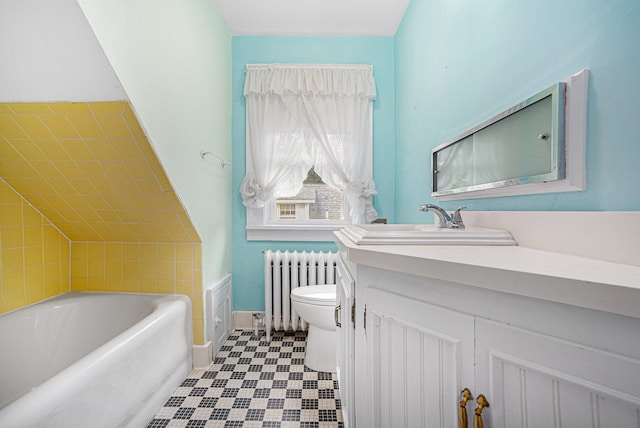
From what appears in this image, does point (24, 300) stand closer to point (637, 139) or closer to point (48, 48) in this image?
point (48, 48)

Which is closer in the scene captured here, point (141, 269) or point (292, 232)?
point (141, 269)

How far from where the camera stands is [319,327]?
6.43 feet

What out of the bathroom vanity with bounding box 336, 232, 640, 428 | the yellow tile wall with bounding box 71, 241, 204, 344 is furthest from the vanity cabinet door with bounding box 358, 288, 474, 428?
the yellow tile wall with bounding box 71, 241, 204, 344

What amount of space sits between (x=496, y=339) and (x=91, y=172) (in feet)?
5.67

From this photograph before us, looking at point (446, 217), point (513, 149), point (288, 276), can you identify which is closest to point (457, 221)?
point (446, 217)

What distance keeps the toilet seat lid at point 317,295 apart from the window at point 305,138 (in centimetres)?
52

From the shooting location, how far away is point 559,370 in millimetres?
540

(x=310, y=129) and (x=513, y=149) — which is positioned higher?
(x=310, y=129)

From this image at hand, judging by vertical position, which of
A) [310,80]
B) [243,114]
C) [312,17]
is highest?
[312,17]

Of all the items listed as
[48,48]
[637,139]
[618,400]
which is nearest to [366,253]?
[618,400]

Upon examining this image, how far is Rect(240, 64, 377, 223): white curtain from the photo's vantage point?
249 cm

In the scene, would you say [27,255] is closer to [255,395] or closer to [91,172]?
[91,172]

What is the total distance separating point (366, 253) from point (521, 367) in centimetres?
40

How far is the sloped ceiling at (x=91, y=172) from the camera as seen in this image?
130 cm
